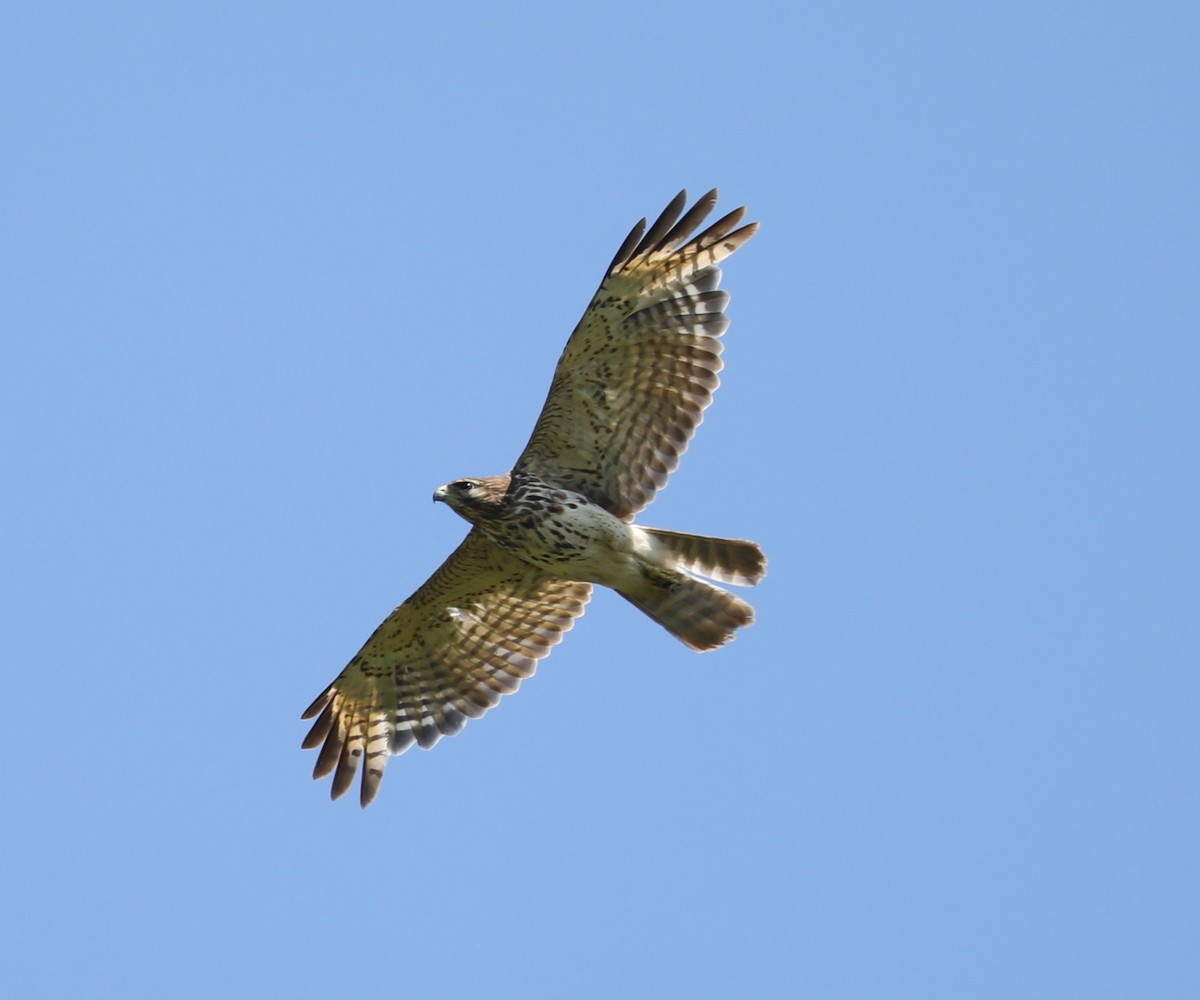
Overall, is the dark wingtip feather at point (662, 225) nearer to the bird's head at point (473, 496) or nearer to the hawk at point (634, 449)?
the hawk at point (634, 449)

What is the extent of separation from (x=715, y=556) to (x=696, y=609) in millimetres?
377

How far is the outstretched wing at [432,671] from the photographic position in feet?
41.7

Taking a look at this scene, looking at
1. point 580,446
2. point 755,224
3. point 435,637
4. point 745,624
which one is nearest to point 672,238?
point 755,224

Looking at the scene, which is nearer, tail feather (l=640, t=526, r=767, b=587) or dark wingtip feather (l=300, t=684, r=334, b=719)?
tail feather (l=640, t=526, r=767, b=587)

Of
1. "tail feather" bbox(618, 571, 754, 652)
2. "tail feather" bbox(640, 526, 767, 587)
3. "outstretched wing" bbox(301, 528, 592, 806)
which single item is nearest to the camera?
"tail feather" bbox(640, 526, 767, 587)

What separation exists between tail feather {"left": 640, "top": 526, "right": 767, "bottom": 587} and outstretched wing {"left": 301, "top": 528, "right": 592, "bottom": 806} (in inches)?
50.9

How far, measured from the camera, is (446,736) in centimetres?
1277

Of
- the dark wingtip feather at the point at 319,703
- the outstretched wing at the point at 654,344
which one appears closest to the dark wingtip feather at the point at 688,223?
the outstretched wing at the point at 654,344

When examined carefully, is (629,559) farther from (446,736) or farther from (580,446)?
(446,736)

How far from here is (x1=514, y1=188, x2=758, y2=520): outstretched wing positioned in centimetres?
1150

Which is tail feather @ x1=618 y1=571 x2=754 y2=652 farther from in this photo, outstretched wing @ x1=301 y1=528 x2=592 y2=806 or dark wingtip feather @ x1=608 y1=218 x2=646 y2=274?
dark wingtip feather @ x1=608 y1=218 x2=646 y2=274

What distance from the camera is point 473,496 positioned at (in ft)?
37.8

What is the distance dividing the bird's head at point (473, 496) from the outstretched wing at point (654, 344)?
537 millimetres

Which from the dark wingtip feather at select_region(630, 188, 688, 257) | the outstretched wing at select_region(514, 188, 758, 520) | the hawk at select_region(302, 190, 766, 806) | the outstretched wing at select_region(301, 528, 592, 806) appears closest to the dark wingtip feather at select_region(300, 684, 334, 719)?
the outstretched wing at select_region(301, 528, 592, 806)
